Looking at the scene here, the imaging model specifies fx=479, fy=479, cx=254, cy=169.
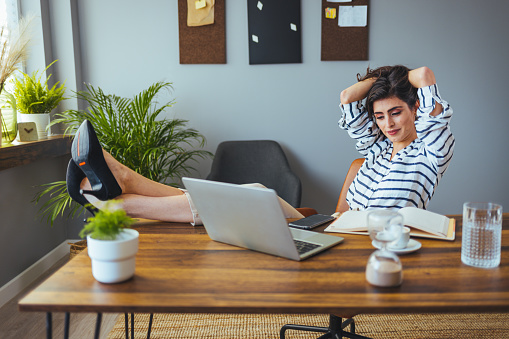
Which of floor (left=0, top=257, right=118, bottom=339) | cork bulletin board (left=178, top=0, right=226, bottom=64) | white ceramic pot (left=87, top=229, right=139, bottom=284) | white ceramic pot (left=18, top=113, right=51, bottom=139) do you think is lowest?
floor (left=0, top=257, right=118, bottom=339)

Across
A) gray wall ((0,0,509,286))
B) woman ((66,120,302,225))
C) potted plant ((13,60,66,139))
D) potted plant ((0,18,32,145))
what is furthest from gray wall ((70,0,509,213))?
woman ((66,120,302,225))

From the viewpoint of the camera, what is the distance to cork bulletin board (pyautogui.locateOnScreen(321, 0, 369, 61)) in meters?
3.21

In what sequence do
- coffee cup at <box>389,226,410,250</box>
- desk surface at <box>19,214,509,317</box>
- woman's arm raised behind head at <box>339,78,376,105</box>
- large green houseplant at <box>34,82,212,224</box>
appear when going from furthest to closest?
large green houseplant at <box>34,82,212,224</box>, woman's arm raised behind head at <box>339,78,376,105</box>, coffee cup at <box>389,226,410,250</box>, desk surface at <box>19,214,509,317</box>

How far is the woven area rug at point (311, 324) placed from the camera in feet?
7.09

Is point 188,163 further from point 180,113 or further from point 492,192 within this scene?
point 492,192

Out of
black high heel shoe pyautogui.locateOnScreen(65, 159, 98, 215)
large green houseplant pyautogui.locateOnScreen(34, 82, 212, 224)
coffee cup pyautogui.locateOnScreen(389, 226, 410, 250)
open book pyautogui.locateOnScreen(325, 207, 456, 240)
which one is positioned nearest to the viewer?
coffee cup pyautogui.locateOnScreen(389, 226, 410, 250)

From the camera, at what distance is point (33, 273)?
2.91 meters

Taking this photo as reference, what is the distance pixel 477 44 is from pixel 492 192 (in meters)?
1.04

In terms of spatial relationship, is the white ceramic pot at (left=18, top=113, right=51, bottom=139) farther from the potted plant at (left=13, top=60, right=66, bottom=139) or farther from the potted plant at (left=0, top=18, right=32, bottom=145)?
the potted plant at (left=0, top=18, right=32, bottom=145)

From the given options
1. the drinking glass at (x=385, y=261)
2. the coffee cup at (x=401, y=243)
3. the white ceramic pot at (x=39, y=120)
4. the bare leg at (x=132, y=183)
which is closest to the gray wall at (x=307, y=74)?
the white ceramic pot at (x=39, y=120)

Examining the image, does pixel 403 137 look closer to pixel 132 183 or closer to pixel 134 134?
pixel 132 183

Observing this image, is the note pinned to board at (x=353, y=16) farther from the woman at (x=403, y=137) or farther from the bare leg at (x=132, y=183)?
the bare leg at (x=132, y=183)

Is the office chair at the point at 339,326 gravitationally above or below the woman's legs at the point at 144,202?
below

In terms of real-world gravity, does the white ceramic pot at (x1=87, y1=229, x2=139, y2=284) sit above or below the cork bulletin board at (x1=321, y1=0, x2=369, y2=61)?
below
